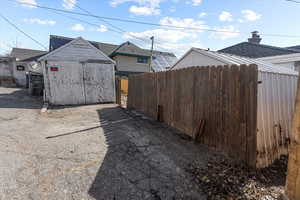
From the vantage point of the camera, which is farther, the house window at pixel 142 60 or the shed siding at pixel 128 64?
the house window at pixel 142 60

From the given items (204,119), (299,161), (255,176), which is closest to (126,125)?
(204,119)

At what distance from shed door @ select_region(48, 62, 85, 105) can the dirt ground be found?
178 inches

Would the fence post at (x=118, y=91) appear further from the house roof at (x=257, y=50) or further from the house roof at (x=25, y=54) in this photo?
the house roof at (x=25, y=54)

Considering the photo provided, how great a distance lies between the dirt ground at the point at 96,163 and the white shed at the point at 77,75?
4.61 meters

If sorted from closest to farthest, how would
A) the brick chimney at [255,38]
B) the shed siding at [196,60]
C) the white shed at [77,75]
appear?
1. the shed siding at [196,60]
2. the white shed at [77,75]
3. the brick chimney at [255,38]

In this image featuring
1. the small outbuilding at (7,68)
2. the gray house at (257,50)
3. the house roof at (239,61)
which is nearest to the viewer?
the house roof at (239,61)

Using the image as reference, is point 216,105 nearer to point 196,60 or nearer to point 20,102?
point 196,60

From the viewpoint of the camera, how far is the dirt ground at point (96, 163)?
2100 millimetres

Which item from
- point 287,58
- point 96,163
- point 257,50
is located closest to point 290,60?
point 287,58

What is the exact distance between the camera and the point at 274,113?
2963mm

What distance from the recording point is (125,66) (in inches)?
723

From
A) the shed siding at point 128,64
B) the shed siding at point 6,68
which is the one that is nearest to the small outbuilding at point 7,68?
the shed siding at point 6,68

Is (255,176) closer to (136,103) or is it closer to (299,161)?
(299,161)

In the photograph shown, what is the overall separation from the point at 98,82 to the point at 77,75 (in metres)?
1.28
